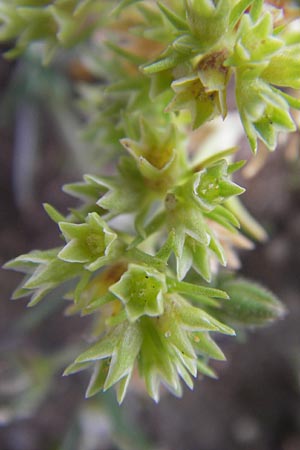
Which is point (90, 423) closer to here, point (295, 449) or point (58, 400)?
point (58, 400)

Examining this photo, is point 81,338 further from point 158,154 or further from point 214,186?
point 214,186

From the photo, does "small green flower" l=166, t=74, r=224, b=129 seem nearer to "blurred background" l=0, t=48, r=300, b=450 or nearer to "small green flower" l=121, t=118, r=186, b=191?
"small green flower" l=121, t=118, r=186, b=191

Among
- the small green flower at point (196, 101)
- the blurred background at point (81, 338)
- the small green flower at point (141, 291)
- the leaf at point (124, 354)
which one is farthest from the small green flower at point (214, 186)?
the blurred background at point (81, 338)

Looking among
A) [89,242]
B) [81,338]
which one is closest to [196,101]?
[89,242]

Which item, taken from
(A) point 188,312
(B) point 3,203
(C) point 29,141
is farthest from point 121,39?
(A) point 188,312

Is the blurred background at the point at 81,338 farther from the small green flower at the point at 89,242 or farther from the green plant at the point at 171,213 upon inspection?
the small green flower at the point at 89,242

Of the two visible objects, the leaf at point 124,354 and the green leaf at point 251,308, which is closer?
the leaf at point 124,354

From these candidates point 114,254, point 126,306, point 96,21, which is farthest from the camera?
point 96,21
